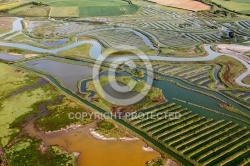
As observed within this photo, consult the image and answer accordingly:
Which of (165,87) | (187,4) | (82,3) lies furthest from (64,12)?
(165,87)

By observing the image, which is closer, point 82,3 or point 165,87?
point 165,87

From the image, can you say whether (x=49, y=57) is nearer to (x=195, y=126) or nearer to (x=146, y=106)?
(x=146, y=106)

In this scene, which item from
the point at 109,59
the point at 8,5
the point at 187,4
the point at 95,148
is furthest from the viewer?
the point at 187,4

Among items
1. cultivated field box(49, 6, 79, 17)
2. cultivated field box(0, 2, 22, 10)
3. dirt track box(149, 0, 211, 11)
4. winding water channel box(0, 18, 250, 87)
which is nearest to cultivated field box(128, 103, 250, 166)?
winding water channel box(0, 18, 250, 87)

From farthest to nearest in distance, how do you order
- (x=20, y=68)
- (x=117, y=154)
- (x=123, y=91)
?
(x=20, y=68)
(x=123, y=91)
(x=117, y=154)

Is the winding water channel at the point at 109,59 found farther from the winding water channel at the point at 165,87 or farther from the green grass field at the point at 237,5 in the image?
the green grass field at the point at 237,5

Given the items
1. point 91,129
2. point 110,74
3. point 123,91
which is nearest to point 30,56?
point 110,74

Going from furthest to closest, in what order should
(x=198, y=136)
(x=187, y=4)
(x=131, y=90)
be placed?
(x=187, y=4), (x=131, y=90), (x=198, y=136)

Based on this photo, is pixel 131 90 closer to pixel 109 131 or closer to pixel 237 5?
pixel 109 131
